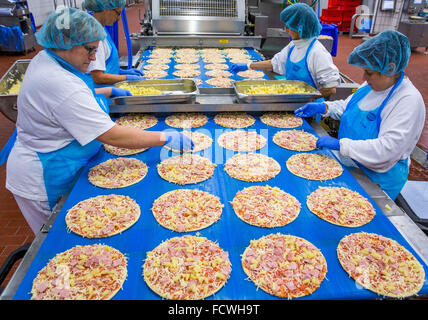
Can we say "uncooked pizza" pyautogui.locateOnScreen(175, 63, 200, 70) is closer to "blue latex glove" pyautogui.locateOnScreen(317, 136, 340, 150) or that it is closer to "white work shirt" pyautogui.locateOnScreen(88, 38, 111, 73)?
"white work shirt" pyautogui.locateOnScreen(88, 38, 111, 73)

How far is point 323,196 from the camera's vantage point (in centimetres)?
191

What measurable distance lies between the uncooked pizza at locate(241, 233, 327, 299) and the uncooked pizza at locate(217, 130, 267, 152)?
41.1 inches

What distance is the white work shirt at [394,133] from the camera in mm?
1931

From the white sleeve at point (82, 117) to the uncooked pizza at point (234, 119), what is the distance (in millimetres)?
1353

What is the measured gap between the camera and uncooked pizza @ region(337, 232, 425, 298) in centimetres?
135

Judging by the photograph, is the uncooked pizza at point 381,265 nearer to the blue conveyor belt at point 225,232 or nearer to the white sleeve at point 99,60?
the blue conveyor belt at point 225,232

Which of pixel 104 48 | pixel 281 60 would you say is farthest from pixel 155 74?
pixel 281 60

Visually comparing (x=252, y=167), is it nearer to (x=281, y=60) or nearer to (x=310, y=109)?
(x=310, y=109)

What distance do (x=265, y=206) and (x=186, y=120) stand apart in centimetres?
145

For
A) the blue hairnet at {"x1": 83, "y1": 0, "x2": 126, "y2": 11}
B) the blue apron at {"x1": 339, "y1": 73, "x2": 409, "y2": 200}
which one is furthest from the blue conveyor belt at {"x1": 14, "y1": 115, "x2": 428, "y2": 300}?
the blue hairnet at {"x1": 83, "y1": 0, "x2": 126, "y2": 11}

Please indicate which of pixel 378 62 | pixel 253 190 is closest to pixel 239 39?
pixel 378 62

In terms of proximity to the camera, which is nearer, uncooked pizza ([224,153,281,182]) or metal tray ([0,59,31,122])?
uncooked pizza ([224,153,281,182])

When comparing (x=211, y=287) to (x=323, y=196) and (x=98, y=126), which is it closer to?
(x=323, y=196)

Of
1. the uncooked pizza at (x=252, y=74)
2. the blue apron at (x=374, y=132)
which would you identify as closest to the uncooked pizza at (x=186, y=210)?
the blue apron at (x=374, y=132)
